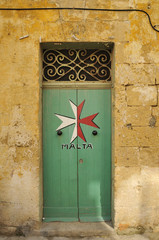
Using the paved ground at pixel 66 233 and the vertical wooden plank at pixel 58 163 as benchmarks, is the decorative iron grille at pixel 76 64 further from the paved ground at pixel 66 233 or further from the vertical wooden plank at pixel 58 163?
the paved ground at pixel 66 233

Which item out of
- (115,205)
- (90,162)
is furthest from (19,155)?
(115,205)

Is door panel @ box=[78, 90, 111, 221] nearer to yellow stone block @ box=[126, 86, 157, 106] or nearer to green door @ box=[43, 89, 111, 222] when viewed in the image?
green door @ box=[43, 89, 111, 222]

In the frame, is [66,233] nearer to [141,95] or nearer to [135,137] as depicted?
[135,137]

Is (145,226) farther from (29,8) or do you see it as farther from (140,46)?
(29,8)

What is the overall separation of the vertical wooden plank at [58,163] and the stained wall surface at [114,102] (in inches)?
10.2

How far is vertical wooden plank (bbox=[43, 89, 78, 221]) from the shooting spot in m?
3.71

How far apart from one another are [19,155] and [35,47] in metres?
1.76

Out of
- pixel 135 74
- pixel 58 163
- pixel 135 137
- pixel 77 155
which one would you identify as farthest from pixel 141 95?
pixel 58 163

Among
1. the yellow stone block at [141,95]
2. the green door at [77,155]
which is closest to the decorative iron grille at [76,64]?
the green door at [77,155]

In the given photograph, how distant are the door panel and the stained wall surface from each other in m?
0.28

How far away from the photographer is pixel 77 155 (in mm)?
3732

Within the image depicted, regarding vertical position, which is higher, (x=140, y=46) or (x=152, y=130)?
(x=140, y=46)

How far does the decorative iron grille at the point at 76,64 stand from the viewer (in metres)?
3.69

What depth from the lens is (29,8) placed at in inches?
134
